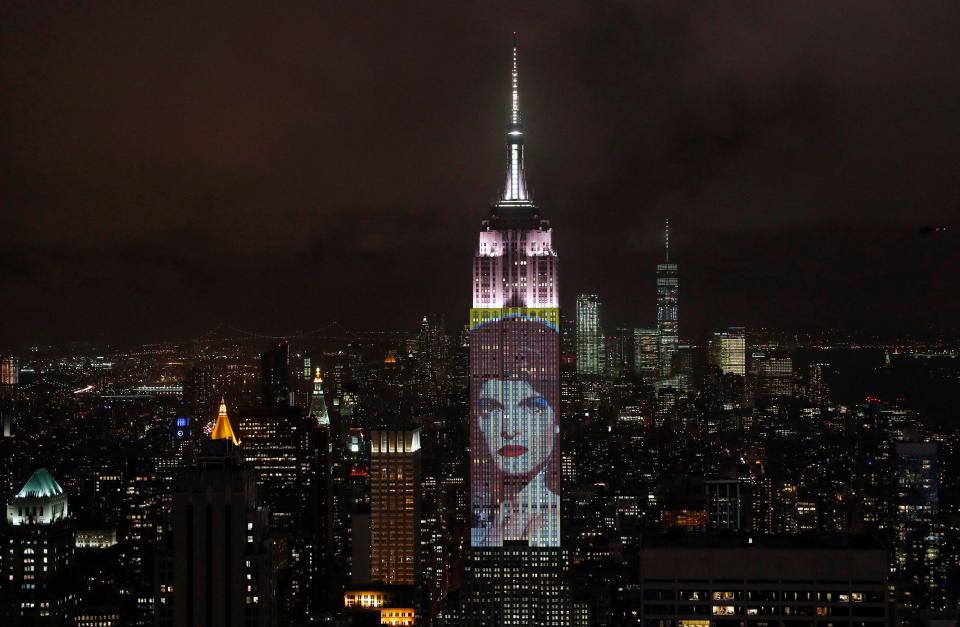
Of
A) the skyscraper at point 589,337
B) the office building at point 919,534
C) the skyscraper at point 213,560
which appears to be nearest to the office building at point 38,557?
the skyscraper at point 213,560

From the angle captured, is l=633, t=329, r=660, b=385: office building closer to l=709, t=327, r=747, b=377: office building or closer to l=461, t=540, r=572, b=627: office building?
l=709, t=327, r=747, b=377: office building

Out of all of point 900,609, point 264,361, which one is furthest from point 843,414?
point 264,361

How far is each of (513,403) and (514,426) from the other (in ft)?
1.12

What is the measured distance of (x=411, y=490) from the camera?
68.0ft

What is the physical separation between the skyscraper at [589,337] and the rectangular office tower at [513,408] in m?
1.36

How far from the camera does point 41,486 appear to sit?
15.9 metres

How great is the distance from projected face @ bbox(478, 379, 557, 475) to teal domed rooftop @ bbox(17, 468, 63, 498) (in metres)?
6.64

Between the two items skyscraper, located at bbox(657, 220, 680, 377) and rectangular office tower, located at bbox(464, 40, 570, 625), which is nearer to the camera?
skyscraper, located at bbox(657, 220, 680, 377)

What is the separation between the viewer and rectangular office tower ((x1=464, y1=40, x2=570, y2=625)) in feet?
64.1

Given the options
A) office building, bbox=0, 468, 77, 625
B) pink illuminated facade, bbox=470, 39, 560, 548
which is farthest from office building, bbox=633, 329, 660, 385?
office building, bbox=0, 468, 77, 625

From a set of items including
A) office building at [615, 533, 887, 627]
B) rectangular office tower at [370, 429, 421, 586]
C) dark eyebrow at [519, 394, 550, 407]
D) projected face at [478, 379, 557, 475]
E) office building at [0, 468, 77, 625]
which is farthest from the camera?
projected face at [478, 379, 557, 475]

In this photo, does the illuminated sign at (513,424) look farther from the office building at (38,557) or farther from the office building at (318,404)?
the office building at (38,557)

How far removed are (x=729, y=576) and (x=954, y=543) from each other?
5721 mm

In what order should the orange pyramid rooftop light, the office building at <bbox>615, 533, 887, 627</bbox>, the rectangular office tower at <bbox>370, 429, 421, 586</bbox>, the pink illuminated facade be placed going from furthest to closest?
the pink illuminated facade → the rectangular office tower at <bbox>370, 429, 421, 586</bbox> → the orange pyramid rooftop light → the office building at <bbox>615, 533, 887, 627</bbox>
